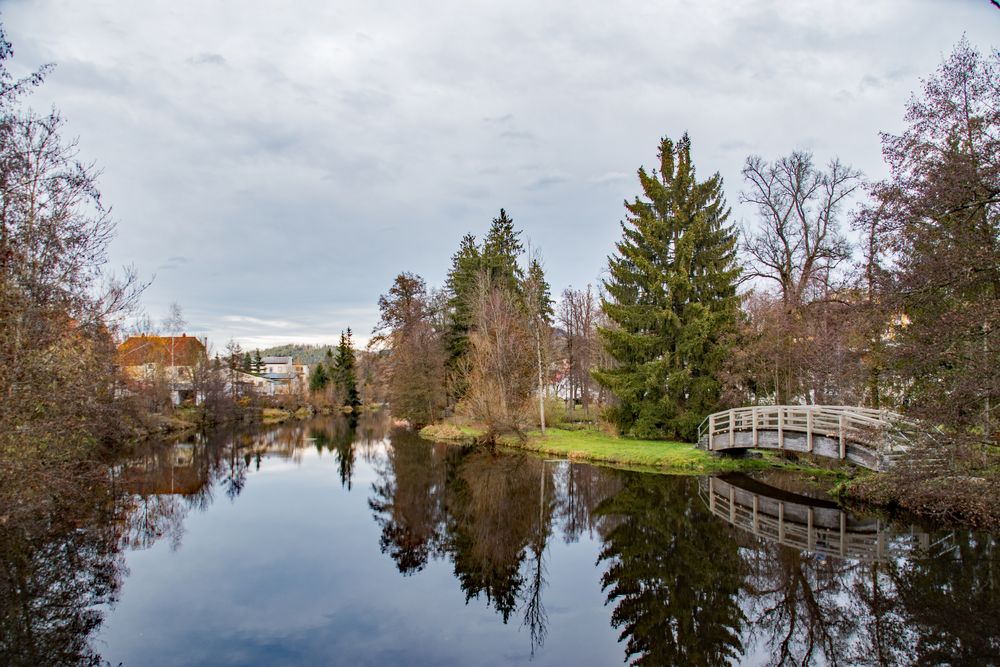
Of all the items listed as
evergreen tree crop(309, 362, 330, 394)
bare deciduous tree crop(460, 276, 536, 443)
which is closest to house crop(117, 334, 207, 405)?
evergreen tree crop(309, 362, 330, 394)

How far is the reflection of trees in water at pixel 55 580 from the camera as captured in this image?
24.7 feet

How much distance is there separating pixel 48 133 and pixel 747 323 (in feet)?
76.5

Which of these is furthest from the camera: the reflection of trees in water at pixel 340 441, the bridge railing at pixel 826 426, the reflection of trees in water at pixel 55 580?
the reflection of trees in water at pixel 340 441

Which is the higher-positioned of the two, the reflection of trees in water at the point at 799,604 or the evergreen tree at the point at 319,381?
the evergreen tree at the point at 319,381

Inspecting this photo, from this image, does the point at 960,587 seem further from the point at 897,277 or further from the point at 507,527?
the point at 507,527

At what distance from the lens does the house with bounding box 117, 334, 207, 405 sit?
36219mm

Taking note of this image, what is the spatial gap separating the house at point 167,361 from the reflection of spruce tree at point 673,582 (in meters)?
28.8

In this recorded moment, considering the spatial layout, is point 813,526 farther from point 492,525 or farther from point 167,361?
point 167,361

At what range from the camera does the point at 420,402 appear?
38.5 meters

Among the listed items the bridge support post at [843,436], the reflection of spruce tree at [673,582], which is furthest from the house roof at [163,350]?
the bridge support post at [843,436]

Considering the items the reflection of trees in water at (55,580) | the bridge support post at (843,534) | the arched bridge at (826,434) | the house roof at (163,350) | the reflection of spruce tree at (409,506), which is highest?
the house roof at (163,350)

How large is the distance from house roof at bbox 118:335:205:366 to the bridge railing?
29327 millimetres

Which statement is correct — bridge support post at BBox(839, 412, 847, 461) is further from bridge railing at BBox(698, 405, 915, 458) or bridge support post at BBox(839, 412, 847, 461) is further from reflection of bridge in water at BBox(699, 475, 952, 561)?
reflection of bridge in water at BBox(699, 475, 952, 561)

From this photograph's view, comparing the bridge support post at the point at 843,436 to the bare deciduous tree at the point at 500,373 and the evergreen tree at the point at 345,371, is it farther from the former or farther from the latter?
the evergreen tree at the point at 345,371
